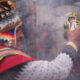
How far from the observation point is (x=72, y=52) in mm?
1717

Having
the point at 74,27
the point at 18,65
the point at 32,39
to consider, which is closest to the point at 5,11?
the point at 32,39

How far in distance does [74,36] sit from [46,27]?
23cm

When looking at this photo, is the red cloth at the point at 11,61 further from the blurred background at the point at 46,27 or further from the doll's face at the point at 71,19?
the doll's face at the point at 71,19

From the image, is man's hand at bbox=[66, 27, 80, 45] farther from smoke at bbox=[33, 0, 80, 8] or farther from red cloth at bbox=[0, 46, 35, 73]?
red cloth at bbox=[0, 46, 35, 73]

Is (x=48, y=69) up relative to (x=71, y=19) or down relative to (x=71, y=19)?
down

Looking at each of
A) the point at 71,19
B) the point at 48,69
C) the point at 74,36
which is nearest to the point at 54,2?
the point at 71,19

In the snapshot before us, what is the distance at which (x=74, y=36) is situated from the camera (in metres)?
1.76

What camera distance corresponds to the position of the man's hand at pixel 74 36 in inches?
68.8

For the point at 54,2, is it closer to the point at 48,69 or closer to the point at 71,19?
the point at 71,19

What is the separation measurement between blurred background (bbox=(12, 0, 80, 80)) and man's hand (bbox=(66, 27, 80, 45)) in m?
0.06

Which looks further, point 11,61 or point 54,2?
point 54,2

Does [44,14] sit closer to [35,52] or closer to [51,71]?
[35,52]

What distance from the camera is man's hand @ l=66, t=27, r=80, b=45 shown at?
5.74ft

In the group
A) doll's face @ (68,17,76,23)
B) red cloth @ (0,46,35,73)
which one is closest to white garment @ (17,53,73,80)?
red cloth @ (0,46,35,73)
